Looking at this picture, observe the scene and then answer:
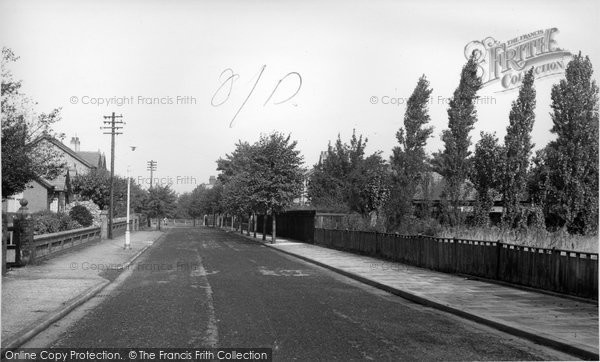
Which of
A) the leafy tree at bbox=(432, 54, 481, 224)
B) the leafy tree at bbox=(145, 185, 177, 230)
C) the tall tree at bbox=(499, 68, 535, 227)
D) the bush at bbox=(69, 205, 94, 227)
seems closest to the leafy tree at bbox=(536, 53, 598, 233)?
the tall tree at bbox=(499, 68, 535, 227)

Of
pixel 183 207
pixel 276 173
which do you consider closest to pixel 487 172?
pixel 276 173

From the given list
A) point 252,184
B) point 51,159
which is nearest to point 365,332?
point 51,159

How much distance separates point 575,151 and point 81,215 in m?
27.3

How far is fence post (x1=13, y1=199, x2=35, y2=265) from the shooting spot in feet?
51.2

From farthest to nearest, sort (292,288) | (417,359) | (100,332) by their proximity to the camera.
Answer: (292,288)
(100,332)
(417,359)

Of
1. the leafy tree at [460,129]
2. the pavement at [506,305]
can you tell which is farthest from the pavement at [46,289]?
the leafy tree at [460,129]

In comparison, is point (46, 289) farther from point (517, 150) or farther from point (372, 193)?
point (372, 193)

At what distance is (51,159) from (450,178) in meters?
17.7

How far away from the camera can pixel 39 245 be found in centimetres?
1742

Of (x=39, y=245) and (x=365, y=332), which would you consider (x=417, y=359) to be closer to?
(x=365, y=332)

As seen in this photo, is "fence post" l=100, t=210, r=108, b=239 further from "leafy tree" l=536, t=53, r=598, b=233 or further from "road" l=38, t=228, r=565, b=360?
"leafy tree" l=536, t=53, r=598, b=233

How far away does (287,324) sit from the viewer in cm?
839

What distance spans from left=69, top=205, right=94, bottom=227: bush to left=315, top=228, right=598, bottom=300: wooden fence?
19.5 metres

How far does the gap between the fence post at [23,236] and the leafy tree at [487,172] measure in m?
18.0
